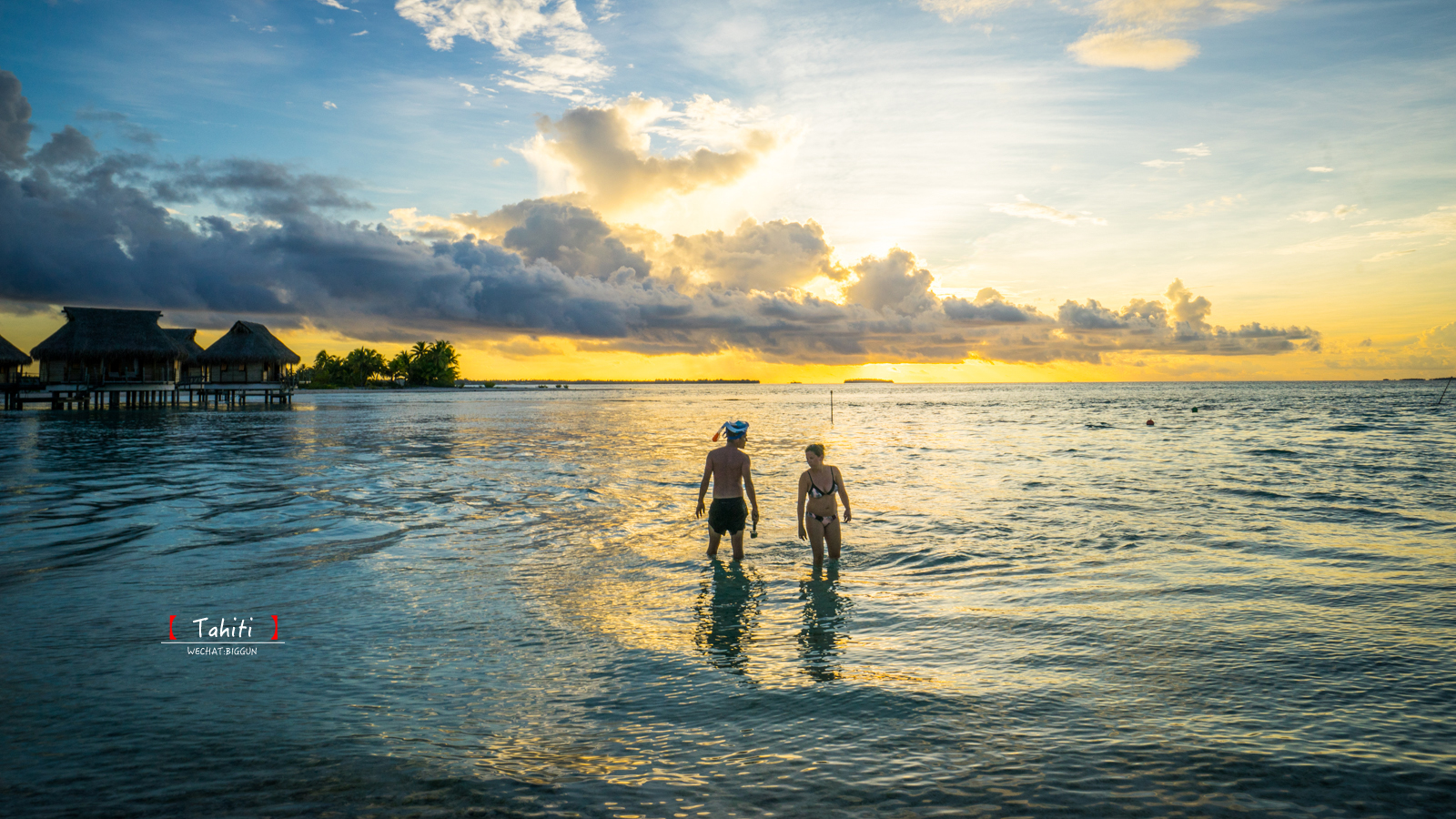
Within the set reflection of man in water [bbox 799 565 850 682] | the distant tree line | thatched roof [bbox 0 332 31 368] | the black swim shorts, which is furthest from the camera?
the distant tree line

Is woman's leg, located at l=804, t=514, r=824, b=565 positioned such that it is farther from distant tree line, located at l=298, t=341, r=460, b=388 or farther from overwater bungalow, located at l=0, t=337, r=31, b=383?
distant tree line, located at l=298, t=341, r=460, b=388

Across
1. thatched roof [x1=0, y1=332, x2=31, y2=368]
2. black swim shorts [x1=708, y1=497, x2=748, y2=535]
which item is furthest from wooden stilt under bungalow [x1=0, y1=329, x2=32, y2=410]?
black swim shorts [x1=708, y1=497, x2=748, y2=535]

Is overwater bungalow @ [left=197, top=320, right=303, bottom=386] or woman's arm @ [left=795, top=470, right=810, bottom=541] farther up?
overwater bungalow @ [left=197, top=320, right=303, bottom=386]

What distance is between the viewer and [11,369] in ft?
201

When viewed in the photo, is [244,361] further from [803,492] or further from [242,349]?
[803,492]

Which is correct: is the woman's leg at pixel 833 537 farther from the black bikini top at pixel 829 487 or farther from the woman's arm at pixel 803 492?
the black bikini top at pixel 829 487

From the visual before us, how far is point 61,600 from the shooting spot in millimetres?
9227

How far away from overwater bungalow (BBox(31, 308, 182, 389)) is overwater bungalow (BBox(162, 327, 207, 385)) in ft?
31.6

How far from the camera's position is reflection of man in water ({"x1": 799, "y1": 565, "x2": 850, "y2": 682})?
7.16 m

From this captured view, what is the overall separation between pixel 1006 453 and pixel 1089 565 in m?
21.5

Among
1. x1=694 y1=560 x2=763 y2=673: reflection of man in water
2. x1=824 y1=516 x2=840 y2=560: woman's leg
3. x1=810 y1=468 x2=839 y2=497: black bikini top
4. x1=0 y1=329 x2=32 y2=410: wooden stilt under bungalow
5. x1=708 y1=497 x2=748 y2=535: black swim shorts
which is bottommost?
x1=694 y1=560 x2=763 y2=673: reflection of man in water

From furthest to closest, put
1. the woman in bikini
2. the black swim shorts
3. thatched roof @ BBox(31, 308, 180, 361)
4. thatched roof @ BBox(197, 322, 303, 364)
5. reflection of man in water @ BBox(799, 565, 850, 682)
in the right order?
thatched roof @ BBox(197, 322, 303, 364)
thatched roof @ BBox(31, 308, 180, 361)
the black swim shorts
the woman in bikini
reflection of man in water @ BBox(799, 565, 850, 682)

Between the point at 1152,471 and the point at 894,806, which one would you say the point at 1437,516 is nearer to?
the point at 1152,471

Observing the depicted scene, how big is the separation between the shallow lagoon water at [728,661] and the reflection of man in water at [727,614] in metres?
0.06
